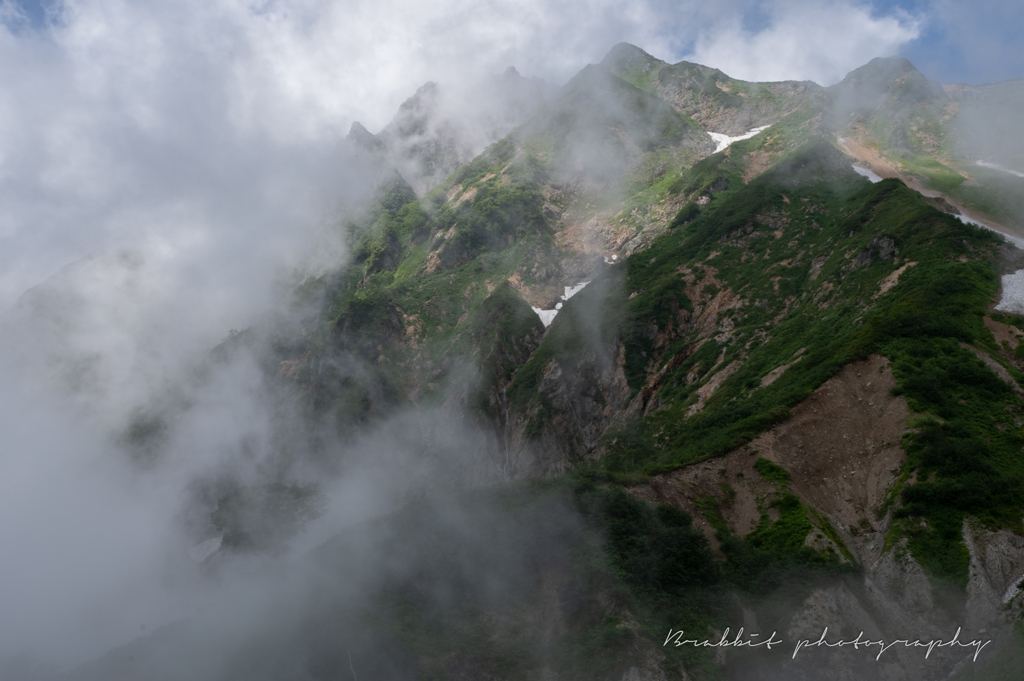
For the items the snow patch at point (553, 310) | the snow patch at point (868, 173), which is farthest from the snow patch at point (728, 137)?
the snow patch at point (553, 310)

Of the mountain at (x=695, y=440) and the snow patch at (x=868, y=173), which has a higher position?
the snow patch at (x=868, y=173)

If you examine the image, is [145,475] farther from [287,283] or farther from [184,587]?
[287,283]

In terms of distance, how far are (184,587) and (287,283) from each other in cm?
8932

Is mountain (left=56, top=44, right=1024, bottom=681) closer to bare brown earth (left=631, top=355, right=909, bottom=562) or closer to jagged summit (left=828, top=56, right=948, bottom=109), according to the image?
bare brown earth (left=631, top=355, right=909, bottom=562)

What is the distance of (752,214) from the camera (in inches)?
3932

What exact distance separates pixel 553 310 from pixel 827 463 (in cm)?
7228

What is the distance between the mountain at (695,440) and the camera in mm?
40406

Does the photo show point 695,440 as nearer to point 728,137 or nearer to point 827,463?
point 827,463

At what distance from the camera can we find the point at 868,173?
10619 centimetres

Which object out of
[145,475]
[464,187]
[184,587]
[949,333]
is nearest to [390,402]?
[184,587]

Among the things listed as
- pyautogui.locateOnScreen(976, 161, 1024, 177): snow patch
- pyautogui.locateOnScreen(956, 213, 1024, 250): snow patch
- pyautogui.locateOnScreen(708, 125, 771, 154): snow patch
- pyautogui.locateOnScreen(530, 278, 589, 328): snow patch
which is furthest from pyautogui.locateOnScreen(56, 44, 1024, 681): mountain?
pyautogui.locateOnScreen(708, 125, 771, 154): snow patch

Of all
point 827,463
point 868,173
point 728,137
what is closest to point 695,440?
point 827,463

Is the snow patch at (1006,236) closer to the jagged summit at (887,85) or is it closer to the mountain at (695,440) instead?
the mountain at (695,440)

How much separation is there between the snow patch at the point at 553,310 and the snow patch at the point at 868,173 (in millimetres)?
53369
